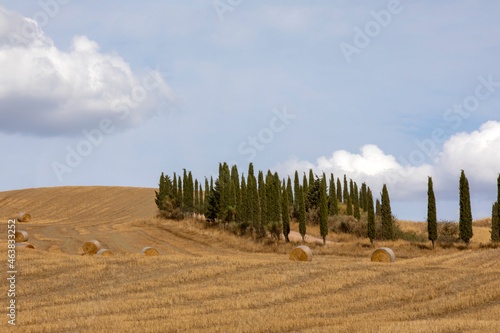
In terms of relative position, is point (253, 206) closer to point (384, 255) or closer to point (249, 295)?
point (384, 255)

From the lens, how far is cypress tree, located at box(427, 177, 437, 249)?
Answer: 51.2 metres

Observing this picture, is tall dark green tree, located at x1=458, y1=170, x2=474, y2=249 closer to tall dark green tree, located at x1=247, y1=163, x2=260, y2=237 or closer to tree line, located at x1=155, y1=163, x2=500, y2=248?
tree line, located at x1=155, y1=163, x2=500, y2=248

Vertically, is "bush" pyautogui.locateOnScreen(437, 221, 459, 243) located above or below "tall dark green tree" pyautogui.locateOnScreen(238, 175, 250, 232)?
below

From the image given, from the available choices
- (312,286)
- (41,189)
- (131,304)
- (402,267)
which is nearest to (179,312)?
(131,304)

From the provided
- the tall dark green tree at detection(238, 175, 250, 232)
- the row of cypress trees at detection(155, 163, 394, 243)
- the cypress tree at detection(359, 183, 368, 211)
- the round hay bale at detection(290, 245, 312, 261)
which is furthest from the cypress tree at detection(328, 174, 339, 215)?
the round hay bale at detection(290, 245, 312, 261)

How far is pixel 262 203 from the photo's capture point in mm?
63719

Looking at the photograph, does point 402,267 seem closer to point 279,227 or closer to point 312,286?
point 312,286

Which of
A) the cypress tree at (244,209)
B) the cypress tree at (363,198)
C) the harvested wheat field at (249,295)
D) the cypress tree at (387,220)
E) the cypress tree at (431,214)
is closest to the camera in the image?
the harvested wheat field at (249,295)

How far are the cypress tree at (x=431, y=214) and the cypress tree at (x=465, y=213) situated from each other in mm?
2685

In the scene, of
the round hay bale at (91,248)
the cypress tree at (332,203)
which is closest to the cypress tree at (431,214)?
the cypress tree at (332,203)

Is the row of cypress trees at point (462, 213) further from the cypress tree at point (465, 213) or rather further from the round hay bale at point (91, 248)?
the round hay bale at point (91, 248)

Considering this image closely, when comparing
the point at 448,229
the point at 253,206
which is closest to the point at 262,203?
the point at 253,206

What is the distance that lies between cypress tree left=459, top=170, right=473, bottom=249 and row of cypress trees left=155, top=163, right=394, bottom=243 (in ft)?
29.0

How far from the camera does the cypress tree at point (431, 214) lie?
51.2 metres
